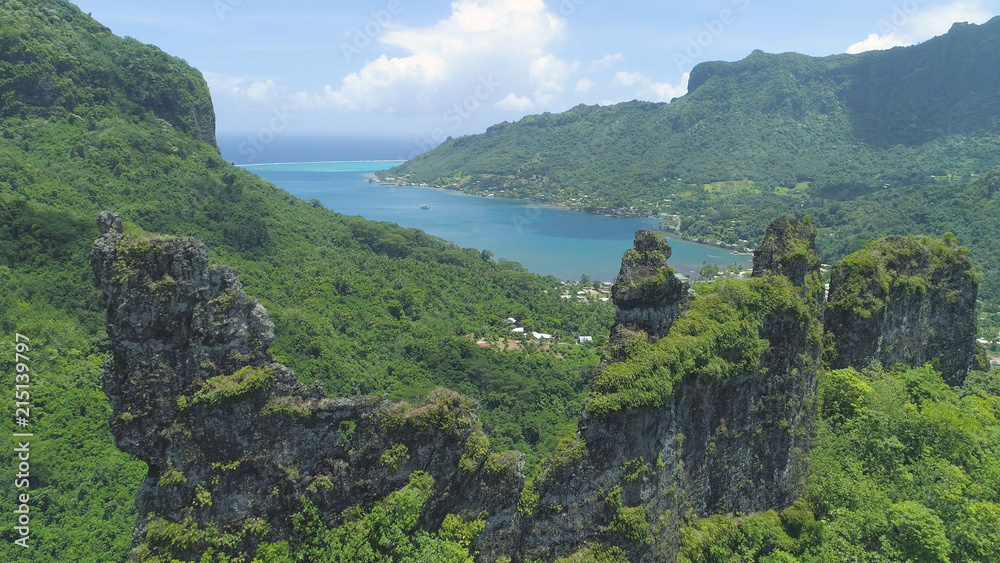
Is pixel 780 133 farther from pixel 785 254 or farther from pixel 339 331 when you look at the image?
pixel 785 254

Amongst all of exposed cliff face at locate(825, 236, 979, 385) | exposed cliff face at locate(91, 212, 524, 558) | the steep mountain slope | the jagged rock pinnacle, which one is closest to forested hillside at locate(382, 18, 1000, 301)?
the steep mountain slope

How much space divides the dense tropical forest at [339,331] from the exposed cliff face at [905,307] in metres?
1.07

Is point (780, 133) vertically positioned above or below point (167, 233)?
above

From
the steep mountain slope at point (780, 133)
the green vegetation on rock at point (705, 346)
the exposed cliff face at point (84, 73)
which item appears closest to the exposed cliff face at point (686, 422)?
the green vegetation on rock at point (705, 346)

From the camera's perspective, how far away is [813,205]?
97375 millimetres

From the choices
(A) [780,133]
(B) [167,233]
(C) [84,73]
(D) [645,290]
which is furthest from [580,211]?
(D) [645,290]

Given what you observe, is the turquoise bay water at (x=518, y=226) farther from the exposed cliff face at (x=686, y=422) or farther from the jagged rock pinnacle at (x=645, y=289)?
the jagged rock pinnacle at (x=645, y=289)

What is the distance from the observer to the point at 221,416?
8570 mm

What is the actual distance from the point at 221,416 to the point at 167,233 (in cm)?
3060

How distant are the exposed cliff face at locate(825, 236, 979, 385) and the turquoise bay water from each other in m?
46.6

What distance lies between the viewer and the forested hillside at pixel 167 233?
19469 mm

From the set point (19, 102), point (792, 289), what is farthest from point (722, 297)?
point (19, 102)

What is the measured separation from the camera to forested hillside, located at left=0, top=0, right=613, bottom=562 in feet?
63.9

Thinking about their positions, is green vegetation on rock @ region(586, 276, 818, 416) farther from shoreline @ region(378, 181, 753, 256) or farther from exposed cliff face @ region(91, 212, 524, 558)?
shoreline @ region(378, 181, 753, 256)
